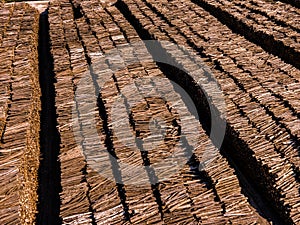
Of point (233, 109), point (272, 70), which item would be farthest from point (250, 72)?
point (233, 109)

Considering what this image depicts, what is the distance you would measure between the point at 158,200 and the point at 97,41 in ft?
31.5

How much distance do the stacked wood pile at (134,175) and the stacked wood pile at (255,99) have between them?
100 cm

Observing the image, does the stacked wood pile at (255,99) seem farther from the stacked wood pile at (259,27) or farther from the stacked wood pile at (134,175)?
the stacked wood pile at (259,27)

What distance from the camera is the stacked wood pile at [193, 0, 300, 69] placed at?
1531 centimetres

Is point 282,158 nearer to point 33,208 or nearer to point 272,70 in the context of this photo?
point 272,70

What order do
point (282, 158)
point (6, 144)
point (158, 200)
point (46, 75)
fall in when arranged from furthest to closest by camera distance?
point (46, 75), point (6, 144), point (282, 158), point (158, 200)

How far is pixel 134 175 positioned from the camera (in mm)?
9141

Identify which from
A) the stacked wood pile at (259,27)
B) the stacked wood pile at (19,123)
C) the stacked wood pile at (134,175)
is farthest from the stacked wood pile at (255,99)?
the stacked wood pile at (19,123)

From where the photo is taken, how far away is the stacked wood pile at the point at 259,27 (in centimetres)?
1531

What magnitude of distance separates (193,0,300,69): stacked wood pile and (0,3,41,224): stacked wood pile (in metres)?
9.99

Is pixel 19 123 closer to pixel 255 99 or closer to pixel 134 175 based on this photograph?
pixel 134 175

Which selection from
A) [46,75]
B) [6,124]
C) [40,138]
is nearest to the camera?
[6,124]

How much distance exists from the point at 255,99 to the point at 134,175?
5.06 metres

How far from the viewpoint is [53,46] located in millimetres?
16125
